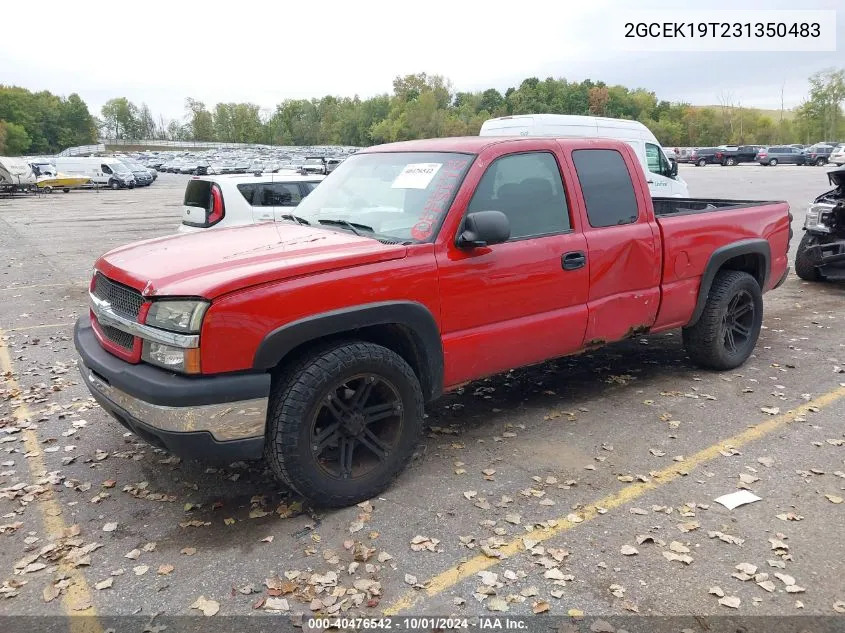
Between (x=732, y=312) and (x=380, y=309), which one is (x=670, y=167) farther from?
(x=380, y=309)

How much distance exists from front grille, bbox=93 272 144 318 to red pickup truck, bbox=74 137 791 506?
0.05ft

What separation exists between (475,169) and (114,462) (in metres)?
2.87

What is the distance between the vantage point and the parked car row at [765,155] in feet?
168

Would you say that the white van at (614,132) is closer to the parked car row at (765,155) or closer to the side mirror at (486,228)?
the side mirror at (486,228)

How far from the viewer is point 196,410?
3137 mm

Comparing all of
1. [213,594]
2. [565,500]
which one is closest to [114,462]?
[213,594]

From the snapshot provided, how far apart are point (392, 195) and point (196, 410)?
1836 millimetres

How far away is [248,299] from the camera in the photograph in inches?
125

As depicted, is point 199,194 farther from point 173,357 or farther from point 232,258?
point 173,357

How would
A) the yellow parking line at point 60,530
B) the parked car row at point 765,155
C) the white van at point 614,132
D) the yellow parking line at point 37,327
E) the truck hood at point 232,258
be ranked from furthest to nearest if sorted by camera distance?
the parked car row at point 765,155, the white van at point 614,132, the yellow parking line at point 37,327, the truck hood at point 232,258, the yellow parking line at point 60,530

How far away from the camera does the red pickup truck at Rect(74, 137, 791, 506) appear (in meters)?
3.22

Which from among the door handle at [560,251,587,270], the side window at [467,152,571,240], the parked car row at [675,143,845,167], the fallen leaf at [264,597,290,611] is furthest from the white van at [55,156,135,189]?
the parked car row at [675,143,845,167]

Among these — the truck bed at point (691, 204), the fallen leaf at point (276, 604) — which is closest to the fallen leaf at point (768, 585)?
the fallen leaf at point (276, 604)

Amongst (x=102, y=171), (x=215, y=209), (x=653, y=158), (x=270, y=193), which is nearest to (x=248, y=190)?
(x=270, y=193)
